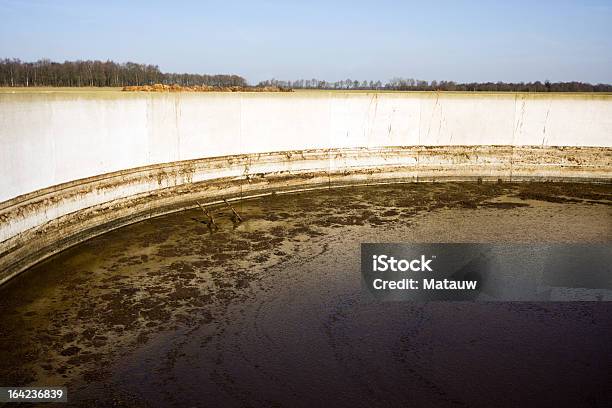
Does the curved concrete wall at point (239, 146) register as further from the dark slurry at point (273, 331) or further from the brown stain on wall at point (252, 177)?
the dark slurry at point (273, 331)

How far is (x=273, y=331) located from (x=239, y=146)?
25.5 feet

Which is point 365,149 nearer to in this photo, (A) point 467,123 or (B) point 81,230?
(A) point 467,123

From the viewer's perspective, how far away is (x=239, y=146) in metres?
13.7

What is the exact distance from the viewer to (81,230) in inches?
388

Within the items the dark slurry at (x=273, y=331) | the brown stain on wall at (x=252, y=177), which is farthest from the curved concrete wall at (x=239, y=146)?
the dark slurry at (x=273, y=331)

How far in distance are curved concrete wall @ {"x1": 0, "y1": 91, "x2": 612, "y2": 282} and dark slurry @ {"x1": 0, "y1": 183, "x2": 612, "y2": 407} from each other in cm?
84

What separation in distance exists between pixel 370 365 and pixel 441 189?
32.4ft

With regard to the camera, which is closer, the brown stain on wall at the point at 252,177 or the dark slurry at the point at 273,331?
the dark slurry at the point at 273,331

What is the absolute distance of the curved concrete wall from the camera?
8.80 meters

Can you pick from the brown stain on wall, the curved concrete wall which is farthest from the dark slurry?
the curved concrete wall

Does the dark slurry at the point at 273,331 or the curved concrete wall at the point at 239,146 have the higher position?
the curved concrete wall at the point at 239,146

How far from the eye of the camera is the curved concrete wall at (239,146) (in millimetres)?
8805

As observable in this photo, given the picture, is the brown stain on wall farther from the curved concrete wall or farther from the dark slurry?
the dark slurry

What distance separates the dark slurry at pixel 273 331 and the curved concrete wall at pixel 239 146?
840 mm
